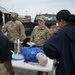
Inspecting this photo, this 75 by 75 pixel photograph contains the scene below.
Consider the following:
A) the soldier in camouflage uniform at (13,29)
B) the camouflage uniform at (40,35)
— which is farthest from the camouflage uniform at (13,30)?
the camouflage uniform at (40,35)

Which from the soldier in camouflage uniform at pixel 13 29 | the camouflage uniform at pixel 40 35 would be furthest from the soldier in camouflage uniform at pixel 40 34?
the soldier in camouflage uniform at pixel 13 29

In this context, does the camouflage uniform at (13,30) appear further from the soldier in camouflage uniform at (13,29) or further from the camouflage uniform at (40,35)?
the camouflage uniform at (40,35)

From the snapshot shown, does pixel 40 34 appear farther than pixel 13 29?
No

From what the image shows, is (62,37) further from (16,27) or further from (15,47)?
(16,27)

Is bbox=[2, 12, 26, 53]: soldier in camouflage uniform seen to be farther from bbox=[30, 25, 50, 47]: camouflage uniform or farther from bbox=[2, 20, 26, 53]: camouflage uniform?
bbox=[30, 25, 50, 47]: camouflage uniform

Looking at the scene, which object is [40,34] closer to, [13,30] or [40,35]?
[40,35]

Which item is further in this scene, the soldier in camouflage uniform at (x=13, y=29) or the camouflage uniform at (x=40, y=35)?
the soldier in camouflage uniform at (x=13, y=29)

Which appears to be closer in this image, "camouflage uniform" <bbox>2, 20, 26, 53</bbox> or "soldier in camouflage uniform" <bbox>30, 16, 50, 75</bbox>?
"soldier in camouflage uniform" <bbox>30, 16, 50, 75</bbox>

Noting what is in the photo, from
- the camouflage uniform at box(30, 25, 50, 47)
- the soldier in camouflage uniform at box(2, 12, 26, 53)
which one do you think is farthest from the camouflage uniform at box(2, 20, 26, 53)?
the camouflage uniform at box(30, 25, 50, 47)

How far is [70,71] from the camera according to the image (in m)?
2.11

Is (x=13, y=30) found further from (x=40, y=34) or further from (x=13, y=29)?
(x=40, y=34)

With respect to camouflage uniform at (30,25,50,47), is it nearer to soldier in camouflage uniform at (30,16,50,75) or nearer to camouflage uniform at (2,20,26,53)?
soldier in camouflage uniform at (30,16,50,75)

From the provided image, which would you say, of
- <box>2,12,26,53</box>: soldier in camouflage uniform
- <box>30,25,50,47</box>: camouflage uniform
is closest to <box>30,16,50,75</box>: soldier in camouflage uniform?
<box>30,25,50,47</box>: camouflage uniform

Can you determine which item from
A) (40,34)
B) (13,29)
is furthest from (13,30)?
(40,34)
